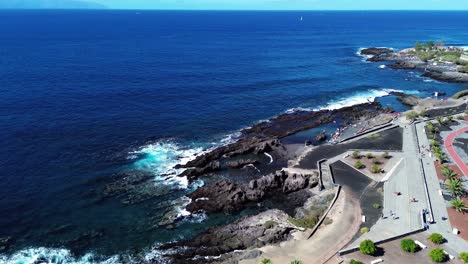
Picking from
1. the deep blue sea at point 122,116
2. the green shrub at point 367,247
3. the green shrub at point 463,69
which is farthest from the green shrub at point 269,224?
the green shrub at point 463,69

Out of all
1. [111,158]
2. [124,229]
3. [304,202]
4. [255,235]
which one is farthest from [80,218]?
[304,202]

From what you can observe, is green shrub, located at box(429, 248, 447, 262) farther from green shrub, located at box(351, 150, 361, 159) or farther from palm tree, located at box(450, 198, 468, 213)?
green shrub, located at box(351, 150, 361, 159)

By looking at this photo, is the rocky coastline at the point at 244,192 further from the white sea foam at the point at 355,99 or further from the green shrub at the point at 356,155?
the white sea foam at the point at 355,99

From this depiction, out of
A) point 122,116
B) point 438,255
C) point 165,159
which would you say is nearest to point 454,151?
point 438,255

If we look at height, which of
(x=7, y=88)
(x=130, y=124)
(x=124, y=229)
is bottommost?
(x=124, y=229)

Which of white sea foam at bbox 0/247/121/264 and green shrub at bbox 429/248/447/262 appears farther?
white sea foam at bbox 0/247/121/264

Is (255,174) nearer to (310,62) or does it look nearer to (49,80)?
(49,80)

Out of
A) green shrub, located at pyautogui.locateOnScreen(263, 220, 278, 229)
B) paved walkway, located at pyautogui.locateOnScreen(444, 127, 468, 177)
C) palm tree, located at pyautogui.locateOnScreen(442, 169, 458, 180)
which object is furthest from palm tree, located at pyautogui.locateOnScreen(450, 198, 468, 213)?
green shrub, located at pyautogui.locateOnScreen(263, 220, 278, 229)
